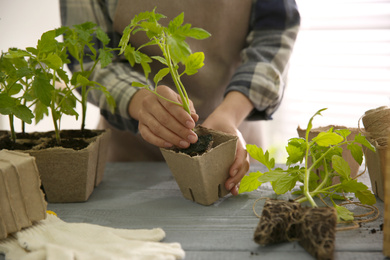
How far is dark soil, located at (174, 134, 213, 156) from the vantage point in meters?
0.83

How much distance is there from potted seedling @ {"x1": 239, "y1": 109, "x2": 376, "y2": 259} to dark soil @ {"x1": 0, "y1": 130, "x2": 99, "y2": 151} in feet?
1.28

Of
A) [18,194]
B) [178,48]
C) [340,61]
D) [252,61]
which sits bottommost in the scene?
[340,61]

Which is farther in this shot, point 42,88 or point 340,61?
point 340,61

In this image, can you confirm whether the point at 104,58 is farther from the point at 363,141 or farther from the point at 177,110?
the point at 363,141

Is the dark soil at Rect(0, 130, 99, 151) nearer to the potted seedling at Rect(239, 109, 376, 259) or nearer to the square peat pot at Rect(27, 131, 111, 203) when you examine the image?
the square peat pot at Rect(27, 131, 111, 203)

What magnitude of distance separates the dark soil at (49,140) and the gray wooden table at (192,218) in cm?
13

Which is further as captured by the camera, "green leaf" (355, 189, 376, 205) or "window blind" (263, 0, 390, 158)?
"window blind" (263, 0, 390, 158)

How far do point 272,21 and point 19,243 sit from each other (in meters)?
0.90

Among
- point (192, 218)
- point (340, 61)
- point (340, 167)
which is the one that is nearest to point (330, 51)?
point (340, 61)

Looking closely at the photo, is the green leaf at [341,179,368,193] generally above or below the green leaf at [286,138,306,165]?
below

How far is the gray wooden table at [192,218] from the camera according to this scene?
0.64 meters

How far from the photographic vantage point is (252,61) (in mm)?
1134

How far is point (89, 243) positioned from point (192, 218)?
213 millimetres

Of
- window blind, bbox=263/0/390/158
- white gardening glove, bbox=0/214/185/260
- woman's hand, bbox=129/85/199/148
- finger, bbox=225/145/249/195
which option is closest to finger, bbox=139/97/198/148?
woman's hand, bbox=129/85/199/148
